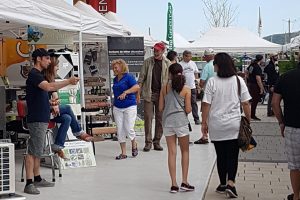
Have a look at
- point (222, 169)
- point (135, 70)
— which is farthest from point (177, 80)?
point (135, 70)

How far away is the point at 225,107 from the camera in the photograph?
6.52 m

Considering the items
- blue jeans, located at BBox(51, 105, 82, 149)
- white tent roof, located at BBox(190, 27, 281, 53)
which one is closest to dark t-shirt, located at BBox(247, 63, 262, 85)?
blue jeans, located at BBox(51, 105, 82, 149)

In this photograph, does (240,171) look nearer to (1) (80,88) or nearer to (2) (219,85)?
(2) (219,85)

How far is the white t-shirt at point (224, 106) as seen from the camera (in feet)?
21.4

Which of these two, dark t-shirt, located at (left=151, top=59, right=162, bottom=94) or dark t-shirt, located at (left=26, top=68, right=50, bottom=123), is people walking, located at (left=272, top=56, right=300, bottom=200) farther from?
dark t-shirt, located at (left=151, top=59, right=162, bottom=94)

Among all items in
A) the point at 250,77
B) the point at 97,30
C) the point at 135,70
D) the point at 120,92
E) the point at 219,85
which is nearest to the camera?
the point at 219,85

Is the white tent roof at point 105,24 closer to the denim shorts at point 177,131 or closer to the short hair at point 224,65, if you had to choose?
the denim shorts at point 177,131

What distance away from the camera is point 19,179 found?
7879 mm

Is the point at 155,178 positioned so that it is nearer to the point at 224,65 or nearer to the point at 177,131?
the point at 177,131

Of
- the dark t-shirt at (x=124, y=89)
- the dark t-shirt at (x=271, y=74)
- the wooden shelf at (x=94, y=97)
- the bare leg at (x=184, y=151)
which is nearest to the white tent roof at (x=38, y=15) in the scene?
the dark t-shirt at (x=124, y=89)

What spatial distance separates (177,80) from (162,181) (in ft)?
5.19

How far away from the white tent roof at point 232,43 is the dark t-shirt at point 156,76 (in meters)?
15.2

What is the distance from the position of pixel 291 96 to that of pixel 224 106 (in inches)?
38.6

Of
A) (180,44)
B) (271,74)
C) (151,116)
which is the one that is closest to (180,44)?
(180,44)
